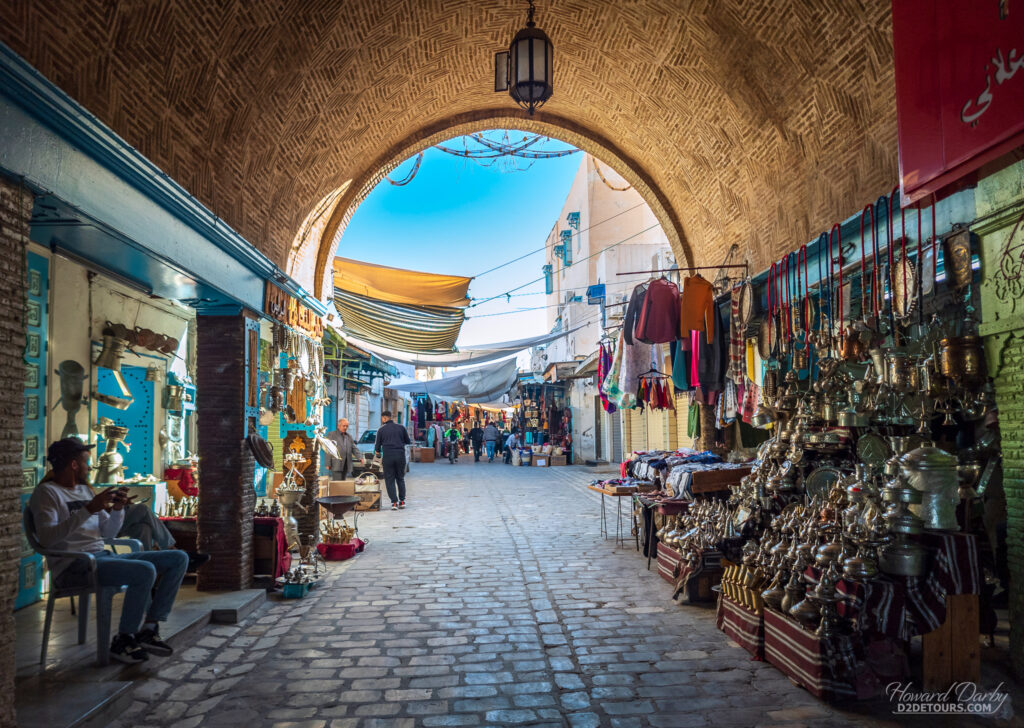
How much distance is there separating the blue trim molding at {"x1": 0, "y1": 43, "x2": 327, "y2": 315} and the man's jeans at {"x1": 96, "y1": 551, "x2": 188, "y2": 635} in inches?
82.9

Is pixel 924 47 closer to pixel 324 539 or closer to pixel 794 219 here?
pixel 794 219

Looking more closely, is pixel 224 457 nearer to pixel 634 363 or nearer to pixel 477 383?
pixel 634 363

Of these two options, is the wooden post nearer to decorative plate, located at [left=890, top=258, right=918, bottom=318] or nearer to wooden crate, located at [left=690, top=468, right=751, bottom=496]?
decorative plate, located at [left=890, top=258, right=918, bottom=318]

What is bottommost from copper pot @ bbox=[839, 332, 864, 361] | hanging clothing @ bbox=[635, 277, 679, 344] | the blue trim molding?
copper pot @ bbox=[839, 332, 864, 361]

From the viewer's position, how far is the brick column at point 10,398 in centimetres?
310

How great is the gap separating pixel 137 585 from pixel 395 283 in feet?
28.5

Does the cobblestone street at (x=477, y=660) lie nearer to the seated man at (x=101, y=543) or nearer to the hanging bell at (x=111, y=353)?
the seated man at (x=101, y=543)

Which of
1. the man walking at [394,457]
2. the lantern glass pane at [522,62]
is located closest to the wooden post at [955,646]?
the lantern glass pane at [522,62]

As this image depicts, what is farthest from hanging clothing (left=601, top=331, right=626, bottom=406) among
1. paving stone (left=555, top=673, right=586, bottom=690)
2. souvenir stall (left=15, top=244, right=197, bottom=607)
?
souvenir stall (left=15, top=244, right=197, bottom=607)

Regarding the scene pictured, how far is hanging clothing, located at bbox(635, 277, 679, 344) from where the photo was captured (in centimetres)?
777

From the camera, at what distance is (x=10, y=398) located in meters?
3.25

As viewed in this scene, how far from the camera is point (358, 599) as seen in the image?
6172 mm

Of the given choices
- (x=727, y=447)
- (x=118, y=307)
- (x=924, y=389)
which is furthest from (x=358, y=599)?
(x=727, y=447)

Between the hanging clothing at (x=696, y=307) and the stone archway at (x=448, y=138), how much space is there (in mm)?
2379
